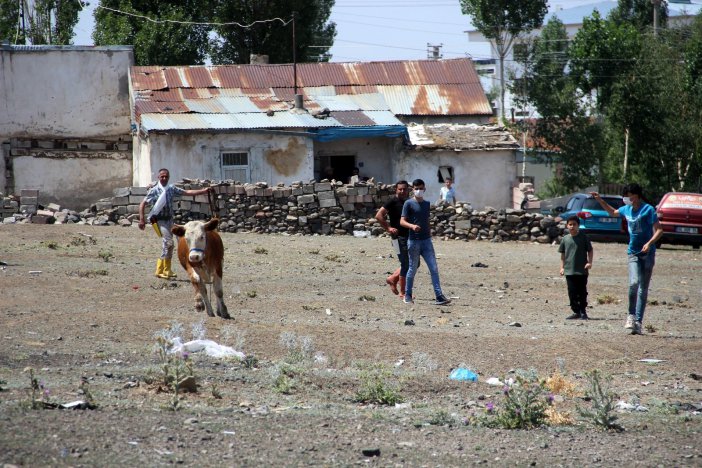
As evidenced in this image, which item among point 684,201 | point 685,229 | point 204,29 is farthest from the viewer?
point 204,29

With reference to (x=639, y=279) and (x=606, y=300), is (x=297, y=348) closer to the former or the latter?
(x=639, y=279)

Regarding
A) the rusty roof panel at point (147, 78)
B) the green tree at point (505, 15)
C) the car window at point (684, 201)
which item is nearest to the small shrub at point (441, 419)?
the car window at point (684, 201)

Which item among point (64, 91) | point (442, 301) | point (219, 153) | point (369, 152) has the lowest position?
point (442, 301)

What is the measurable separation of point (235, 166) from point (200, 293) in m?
19.1

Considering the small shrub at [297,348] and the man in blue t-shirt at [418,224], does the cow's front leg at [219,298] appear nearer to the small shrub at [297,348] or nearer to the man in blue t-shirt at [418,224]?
the small shrub at [297,348]

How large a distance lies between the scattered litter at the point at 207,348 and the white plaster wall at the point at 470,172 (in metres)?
22.7

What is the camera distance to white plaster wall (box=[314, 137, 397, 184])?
33750 millimetres

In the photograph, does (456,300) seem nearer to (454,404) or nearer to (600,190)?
(454,404)

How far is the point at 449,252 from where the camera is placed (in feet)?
80.6

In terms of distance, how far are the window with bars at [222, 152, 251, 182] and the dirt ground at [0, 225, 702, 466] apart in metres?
11.2

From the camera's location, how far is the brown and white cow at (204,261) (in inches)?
504

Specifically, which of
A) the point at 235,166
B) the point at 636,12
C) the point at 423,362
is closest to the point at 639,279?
the point at 423,362

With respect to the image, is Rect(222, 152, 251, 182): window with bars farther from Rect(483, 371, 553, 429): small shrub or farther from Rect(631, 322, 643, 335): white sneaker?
Rect(483, 371, 553, 429): small shrub

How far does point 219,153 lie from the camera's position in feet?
104
